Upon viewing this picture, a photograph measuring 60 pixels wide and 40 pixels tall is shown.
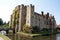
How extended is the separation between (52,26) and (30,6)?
23289mm

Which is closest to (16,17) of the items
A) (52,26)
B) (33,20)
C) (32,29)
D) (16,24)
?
(16,24)

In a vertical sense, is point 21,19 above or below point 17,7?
below

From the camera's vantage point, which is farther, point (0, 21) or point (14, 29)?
point (0, 21)

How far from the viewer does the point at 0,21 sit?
354ft

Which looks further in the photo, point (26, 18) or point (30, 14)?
point (26, 18)

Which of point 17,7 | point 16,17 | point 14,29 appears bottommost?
point 14,29

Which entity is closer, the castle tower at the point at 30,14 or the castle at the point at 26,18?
the castle tower at the point at 30,14

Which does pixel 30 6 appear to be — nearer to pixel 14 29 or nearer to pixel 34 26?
pixel 34 26

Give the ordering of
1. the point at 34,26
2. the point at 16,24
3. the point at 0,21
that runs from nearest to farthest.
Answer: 1. the point at 34,26
2. the point at 16,24
3. the point at 0,21

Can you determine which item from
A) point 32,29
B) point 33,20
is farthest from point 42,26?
point 32,29

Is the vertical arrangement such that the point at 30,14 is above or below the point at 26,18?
above

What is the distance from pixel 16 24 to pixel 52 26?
68.1ft

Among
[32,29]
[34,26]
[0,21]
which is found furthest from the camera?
[0,21]

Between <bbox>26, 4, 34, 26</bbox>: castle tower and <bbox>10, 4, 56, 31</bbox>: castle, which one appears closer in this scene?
<bbox>26, 4, 34, 26</bbox>: castle tower
